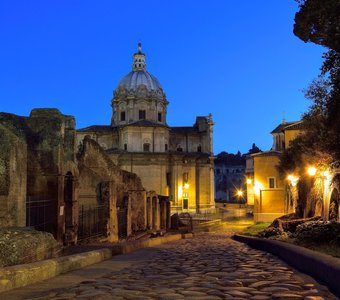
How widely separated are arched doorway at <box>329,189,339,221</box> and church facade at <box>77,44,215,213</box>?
124 ft

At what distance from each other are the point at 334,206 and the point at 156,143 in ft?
140

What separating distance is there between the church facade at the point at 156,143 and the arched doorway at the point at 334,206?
3793 cm

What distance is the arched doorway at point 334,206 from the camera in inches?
711

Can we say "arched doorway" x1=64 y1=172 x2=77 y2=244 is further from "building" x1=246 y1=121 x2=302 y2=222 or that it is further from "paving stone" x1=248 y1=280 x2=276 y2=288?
"building" x1=246 y1=121 x2=302 y2=222

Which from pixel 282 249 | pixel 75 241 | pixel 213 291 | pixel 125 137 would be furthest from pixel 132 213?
pixel 125 137

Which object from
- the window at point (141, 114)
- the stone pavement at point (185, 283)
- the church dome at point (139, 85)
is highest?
the church dome at point (139, 85)

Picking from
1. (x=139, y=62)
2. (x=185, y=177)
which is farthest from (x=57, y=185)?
(x=139, y=62)

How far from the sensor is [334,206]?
1833 centimetres

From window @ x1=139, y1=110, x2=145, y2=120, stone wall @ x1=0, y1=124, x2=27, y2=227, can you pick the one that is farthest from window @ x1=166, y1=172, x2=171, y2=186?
stone wall @ x1=0, y1=124, x2=27, y2=227

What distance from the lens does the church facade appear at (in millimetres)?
57906

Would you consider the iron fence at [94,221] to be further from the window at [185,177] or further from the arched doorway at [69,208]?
the window at [185,177]

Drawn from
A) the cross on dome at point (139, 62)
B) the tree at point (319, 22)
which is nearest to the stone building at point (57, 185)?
the tree at point (319, 22)

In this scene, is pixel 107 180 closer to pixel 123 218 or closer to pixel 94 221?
pixel 123 218

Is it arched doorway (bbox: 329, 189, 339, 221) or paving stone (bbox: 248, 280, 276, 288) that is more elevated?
arched doorway (bbox: 329, 189, 339, 221)
